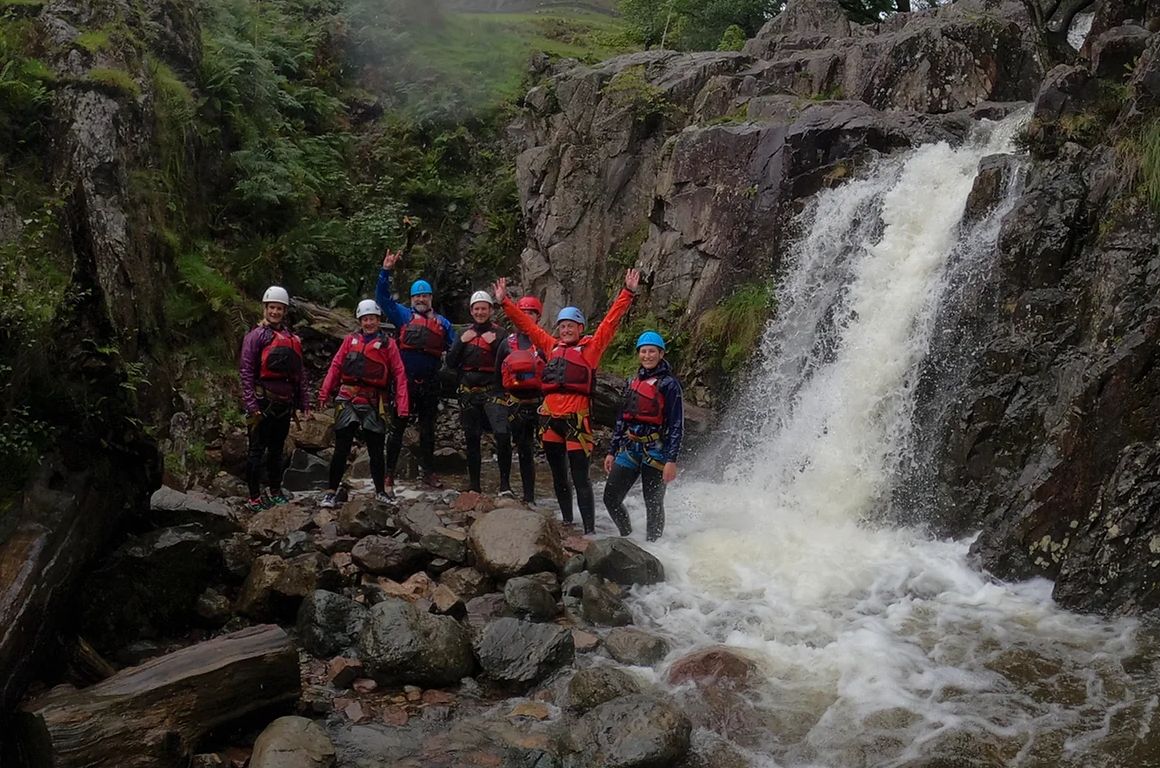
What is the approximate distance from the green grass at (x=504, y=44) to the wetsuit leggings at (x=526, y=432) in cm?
1770

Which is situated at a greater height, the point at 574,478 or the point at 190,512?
the point at 190,512

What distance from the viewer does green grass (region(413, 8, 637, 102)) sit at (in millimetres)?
26031

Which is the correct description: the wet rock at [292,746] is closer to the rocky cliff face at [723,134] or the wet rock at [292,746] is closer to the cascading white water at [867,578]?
the cascading white water at [867,578]

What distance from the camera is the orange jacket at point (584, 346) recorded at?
874 centimetres

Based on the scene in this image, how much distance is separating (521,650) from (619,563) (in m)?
1.90

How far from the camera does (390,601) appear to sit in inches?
259

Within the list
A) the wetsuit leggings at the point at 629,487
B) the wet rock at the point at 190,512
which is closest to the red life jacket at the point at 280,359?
the wet rock at the point at 190,512

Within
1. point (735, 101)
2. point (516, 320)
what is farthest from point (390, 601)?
point (735, 101)

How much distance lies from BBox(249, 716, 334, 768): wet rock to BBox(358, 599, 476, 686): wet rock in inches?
37.4

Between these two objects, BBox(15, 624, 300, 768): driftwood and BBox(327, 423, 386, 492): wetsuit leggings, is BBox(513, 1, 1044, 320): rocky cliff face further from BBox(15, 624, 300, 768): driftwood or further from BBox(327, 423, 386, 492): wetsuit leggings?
BBox(15, 624, 300, 768): driftwood

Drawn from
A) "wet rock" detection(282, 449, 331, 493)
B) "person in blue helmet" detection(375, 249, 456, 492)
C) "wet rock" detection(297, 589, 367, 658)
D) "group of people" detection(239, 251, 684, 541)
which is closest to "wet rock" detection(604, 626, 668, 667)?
"group of people" detection(239, 251, 684, 541)

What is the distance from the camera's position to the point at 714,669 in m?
6.50

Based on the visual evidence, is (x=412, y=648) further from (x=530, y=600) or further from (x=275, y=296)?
(x=275, y=296)

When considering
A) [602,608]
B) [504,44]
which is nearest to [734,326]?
[602,608]
